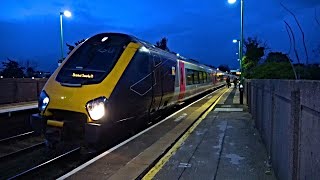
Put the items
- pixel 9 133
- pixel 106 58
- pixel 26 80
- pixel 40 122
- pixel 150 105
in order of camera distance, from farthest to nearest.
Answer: pixel 26 80
pixel 9 133
pixel 150 105
pixel 106 58
pixel 40 122

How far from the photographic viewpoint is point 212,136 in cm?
1033

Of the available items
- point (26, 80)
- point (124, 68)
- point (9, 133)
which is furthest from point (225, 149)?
point (26, 80)

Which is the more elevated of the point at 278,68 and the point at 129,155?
the point at 278,68

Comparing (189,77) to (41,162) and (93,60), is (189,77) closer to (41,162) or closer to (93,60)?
(93,60)

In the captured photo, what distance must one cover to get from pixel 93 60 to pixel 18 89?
56.3 ft

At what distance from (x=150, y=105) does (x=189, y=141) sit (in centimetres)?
245

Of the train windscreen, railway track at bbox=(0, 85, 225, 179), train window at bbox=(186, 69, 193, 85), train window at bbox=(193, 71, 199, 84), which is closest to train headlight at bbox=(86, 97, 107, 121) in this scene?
the train windscreen

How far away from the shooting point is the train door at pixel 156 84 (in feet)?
39.0

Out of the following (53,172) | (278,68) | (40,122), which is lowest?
(53,172)

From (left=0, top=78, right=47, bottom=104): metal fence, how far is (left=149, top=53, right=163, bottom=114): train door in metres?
13.2

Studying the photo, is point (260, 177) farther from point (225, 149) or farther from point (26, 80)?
point (26, 80)

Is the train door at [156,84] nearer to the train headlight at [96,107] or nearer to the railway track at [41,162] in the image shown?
the railway track at [41,162]

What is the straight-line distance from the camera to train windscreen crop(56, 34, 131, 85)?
906 cm

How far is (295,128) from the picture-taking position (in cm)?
406
